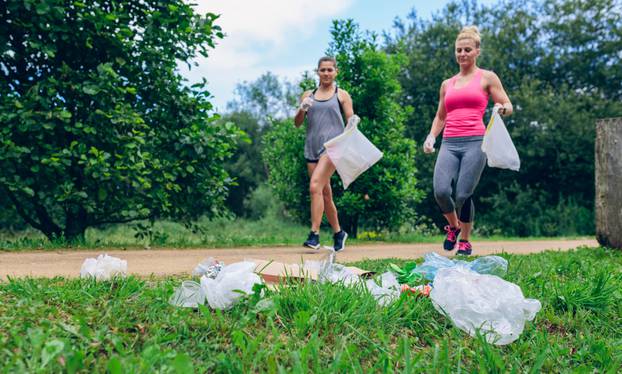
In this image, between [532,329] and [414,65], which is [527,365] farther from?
[414,65]

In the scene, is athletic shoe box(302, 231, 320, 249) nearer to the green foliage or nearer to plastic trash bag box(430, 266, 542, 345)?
plastic trash bag box(430, 266, 542, 345)

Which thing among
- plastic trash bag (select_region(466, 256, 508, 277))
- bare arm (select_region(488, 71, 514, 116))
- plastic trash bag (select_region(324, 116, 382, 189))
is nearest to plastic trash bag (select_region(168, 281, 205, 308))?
plastic trash bag (select_region(466, 256, 508, 277))

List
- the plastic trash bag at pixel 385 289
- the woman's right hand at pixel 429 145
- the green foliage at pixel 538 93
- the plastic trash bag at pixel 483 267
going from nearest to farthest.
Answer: the plastic trash bag at pixel 385 289 < the plastic trash bag at pixel 483 267 < the woman's right hand at pixel 429 145 < the green foliage at pixel 538 93

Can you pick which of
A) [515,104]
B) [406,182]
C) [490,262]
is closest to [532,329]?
[490,262]

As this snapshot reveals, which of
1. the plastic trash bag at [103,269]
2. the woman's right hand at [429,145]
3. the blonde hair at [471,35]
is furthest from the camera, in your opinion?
the woman's right hand at [429,145]

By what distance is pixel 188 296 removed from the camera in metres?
3.02

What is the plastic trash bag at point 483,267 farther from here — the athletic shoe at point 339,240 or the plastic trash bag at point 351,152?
the athletic shoe at point 339,240

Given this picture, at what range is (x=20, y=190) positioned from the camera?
6.91 m

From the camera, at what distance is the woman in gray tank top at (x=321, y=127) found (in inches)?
262

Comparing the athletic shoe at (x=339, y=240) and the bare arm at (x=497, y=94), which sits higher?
the bare arm at (x=497, y=94)

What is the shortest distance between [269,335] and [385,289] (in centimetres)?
99

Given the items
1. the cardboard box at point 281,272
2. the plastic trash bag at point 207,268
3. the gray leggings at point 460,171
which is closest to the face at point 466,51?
the gray leggings at point 460,171

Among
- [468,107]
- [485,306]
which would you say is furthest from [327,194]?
[485,306]

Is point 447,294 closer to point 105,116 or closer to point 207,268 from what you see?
point 207,268
